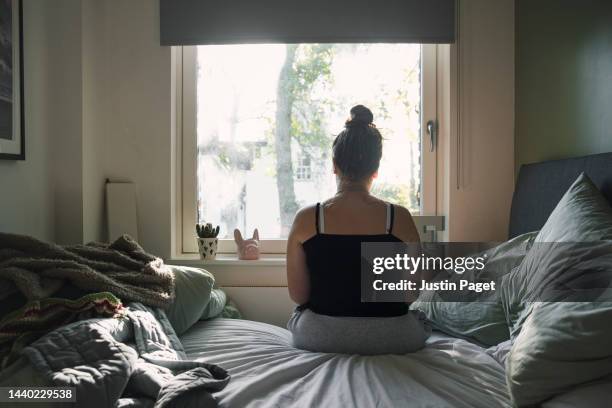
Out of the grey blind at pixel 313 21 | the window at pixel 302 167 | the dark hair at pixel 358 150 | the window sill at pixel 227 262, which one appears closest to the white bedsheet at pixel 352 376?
the dark hair at pixel 358 150

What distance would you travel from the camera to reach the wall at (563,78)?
6.17ft

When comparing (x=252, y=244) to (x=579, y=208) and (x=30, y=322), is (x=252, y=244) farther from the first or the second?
(x=579, y=208)

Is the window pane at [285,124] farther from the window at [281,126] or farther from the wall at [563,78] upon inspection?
the wall at [563,78]

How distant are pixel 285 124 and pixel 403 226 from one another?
1.18 m

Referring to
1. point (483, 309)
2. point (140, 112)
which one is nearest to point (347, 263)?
point (483, 309)

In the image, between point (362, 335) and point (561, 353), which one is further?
point (362, 335)

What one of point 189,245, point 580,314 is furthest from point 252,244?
point 580,314

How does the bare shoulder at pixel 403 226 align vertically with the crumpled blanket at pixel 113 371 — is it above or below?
above

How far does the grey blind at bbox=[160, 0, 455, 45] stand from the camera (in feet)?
8.64

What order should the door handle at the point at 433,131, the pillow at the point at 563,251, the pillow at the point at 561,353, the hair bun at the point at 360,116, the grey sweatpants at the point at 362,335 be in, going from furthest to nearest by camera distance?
the door handle at the point at 433,131 → the hair bun at the point at 360,116 → the grey sweatpants at the point at 362,335 → the pillow at the point at 563,251 → the pillow at the point at 561,353

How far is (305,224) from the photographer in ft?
6.09

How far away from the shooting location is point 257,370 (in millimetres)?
1540

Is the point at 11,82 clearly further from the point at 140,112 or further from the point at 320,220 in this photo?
the point at 320,220

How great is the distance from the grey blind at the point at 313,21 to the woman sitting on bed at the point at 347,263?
2.95 feet
